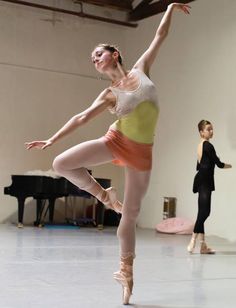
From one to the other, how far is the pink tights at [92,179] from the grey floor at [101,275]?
41 centimetres

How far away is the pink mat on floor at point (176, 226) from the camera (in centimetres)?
891

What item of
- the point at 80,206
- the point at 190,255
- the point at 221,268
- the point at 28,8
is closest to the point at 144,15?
the point at 28,8

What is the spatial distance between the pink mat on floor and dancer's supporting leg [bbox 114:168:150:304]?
6.03m

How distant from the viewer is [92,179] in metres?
2.90

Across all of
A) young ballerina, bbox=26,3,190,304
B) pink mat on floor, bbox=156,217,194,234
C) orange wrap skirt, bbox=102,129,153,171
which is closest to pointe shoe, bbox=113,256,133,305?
young ballerina, bbox=26,3,190,304

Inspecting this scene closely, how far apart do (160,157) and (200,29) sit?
2537 mm

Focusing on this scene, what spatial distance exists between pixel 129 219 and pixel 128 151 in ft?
1.33

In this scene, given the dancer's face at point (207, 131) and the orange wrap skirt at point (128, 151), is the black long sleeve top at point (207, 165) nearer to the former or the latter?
the dancer's face at point (207, 131)

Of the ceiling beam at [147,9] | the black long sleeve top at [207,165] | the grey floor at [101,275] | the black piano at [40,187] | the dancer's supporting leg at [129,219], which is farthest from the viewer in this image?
the ceiling beam at [147,9]

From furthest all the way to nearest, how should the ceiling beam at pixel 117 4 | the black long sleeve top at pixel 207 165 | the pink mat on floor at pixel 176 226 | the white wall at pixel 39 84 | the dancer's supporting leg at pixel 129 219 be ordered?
the ceiling beam at pixel 117 4 → the white wall at pixel 39 84 → the pink mat on floor at pixel 176 226 → the black long sleeve top at pixel 207 165 → the dancer's supporting leg at pixel 129 219

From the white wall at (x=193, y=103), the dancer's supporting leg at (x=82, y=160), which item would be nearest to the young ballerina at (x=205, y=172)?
the white wall at (x=193, y=103)

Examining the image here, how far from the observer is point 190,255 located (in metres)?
5.68

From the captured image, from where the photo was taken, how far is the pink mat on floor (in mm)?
8906

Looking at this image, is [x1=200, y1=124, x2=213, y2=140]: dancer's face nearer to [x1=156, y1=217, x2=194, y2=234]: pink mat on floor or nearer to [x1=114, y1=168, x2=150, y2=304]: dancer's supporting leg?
[x1=114, y1=168, x2=150, y2=304]: dancer's supporting leg
